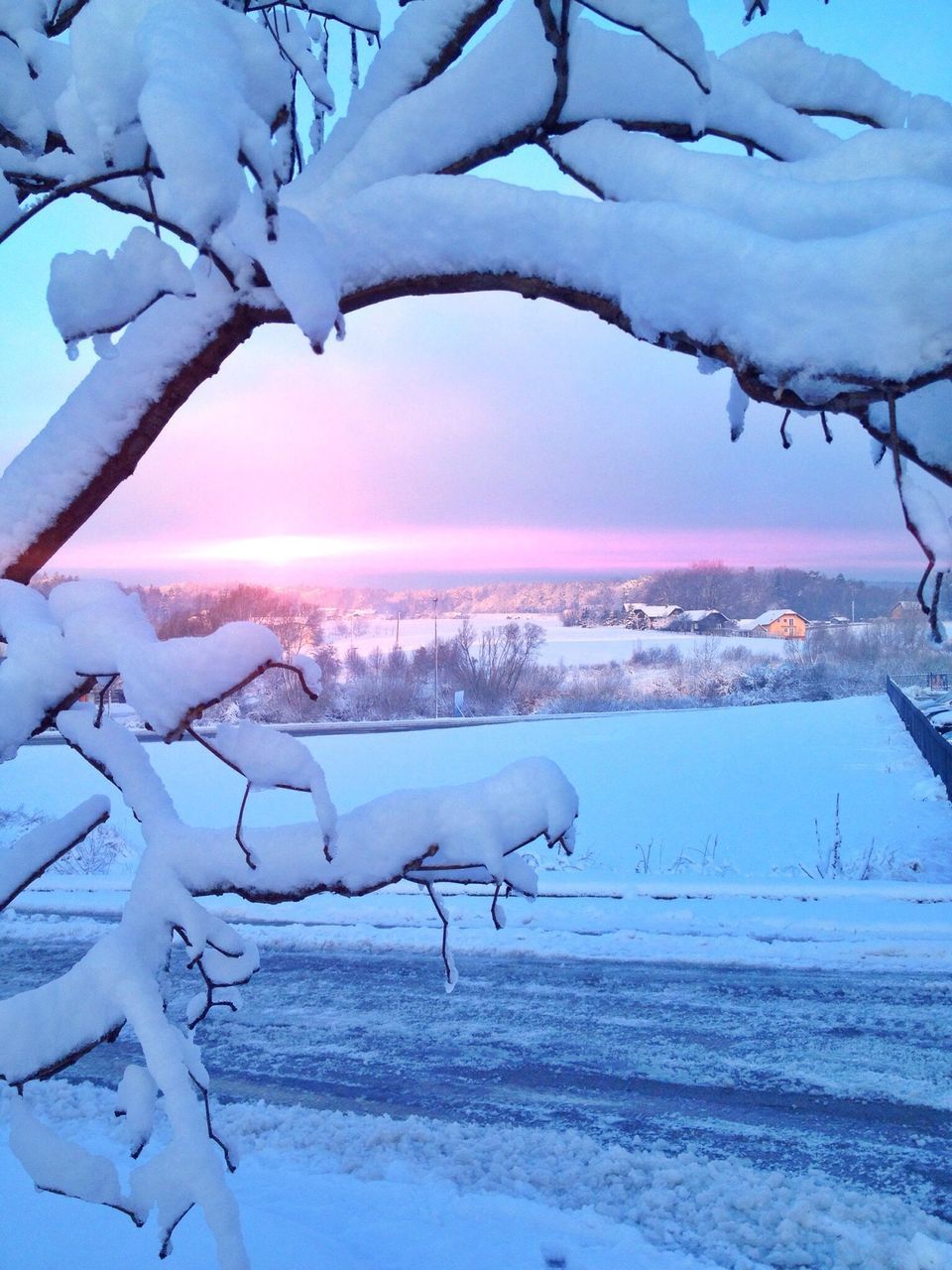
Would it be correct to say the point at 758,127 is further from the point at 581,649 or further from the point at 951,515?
the point at 581,649

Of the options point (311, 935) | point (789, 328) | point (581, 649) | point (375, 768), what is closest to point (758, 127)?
point (789, 328)

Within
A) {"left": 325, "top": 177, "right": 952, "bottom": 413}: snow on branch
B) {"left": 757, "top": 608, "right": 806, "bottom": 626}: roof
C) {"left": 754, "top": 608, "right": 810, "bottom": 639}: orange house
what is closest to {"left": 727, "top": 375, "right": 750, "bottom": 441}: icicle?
{"left": 325, "top": 177, "right": 952, "bottom": 413}: snow on branch

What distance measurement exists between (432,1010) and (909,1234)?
10.2 feet

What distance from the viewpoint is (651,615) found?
67.6 meters

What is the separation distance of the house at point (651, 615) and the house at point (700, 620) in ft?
1.44

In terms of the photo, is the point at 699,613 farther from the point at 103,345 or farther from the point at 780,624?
the point at 103,345

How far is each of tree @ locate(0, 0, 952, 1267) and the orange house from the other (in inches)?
2242

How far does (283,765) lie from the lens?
1239mm

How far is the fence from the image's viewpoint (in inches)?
525

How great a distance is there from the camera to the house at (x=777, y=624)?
5834 centimetres

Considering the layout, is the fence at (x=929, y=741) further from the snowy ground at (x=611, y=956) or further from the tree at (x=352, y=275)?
the tree at (x=352, y=275)

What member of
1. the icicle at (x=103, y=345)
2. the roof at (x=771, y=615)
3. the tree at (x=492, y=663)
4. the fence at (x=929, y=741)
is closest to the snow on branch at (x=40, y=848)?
the icicle at (x=103, y=345)

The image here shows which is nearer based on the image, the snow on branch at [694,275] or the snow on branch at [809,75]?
the snow on branch at [694,275]

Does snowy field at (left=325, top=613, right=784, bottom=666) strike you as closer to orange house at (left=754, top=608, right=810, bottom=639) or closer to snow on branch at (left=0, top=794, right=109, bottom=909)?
orange house at (left=754, top=608, right=810, bottom=639)
